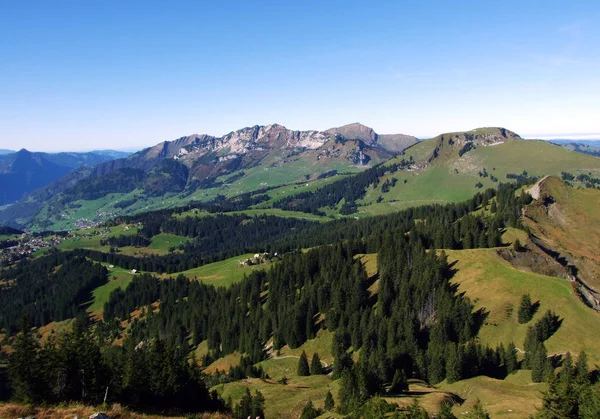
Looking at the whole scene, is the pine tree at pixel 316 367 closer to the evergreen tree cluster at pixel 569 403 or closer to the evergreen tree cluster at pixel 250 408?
the evergreen tree cluster at pixel 250 408

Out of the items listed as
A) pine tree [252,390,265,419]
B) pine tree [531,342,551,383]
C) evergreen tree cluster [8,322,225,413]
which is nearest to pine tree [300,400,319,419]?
pine tree [252,390,265,419]

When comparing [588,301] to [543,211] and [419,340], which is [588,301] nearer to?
[419,340]

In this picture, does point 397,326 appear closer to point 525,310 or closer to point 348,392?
point 525,310

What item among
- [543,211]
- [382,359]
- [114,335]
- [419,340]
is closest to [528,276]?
[419,340]

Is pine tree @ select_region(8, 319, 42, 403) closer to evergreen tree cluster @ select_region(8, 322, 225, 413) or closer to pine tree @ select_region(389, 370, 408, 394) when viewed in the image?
evergreen tree cluster @ select_region(8, 322, 225, 413)

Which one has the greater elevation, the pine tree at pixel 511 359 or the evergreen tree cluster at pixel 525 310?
the evergreen tree cluster at pixel 525 310

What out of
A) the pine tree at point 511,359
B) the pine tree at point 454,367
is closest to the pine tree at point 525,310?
the pine tree at point 511,359

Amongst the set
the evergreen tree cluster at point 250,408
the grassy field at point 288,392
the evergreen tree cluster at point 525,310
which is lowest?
the grassy field at point 288,392

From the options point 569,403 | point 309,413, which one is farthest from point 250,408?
point 569,403

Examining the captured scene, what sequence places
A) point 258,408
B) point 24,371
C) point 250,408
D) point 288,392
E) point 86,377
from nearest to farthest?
point 24,371 → point 86,377 → point 250,408 → point 258,408 → point 288,392
